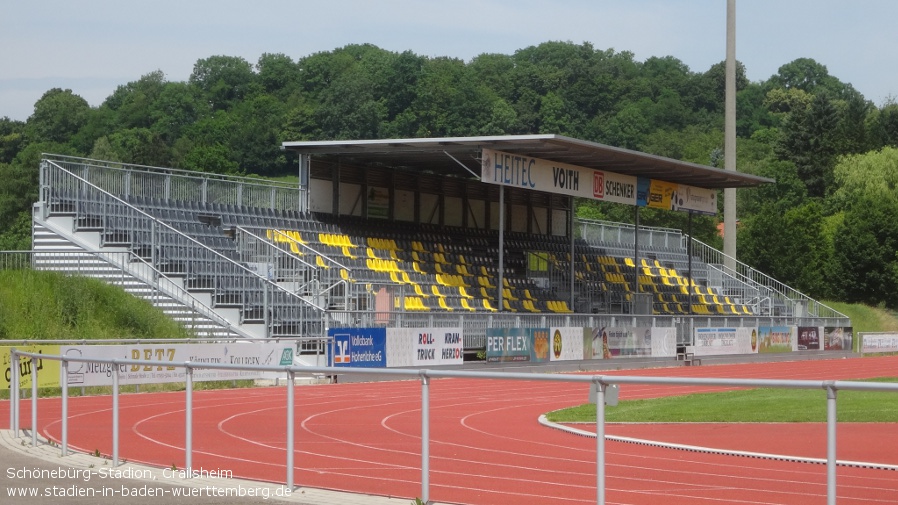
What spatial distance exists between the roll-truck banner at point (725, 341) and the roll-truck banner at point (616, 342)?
11.0 ft

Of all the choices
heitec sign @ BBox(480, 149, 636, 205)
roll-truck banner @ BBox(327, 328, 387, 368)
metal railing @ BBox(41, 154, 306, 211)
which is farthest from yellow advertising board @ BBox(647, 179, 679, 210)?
roll-truck banner @ BBox(327, 328, 387, 368)

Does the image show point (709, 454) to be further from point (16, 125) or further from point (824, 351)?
point (16, 125)

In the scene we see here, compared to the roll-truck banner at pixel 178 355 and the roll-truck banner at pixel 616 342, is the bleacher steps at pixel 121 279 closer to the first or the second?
the roll-truck banner at pixel 178 355

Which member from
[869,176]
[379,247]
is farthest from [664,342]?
[869,176]

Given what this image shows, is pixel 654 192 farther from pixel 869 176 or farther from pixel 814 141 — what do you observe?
pixel 814 141

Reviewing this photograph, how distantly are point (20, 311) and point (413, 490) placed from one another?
19.7m

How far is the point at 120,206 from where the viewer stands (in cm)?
3384

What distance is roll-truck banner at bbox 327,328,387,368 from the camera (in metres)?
29.7

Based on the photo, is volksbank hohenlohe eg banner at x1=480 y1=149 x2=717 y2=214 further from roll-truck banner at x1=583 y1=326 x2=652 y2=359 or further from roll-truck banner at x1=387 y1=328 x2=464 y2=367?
roll-truck banner at x1=387 y1=328 x2=464 y2=367

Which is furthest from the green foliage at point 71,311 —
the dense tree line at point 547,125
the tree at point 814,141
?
the tree at point 814,141

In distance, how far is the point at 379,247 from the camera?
41094 millimetres

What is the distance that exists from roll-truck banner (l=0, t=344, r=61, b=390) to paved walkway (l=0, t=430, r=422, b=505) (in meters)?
2.40

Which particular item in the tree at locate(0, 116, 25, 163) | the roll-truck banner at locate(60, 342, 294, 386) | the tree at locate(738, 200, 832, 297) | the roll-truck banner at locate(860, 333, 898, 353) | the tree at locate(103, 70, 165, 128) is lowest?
the roll-truck banner at locate(860, 333, 898, 353)

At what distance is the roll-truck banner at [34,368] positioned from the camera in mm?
17297
